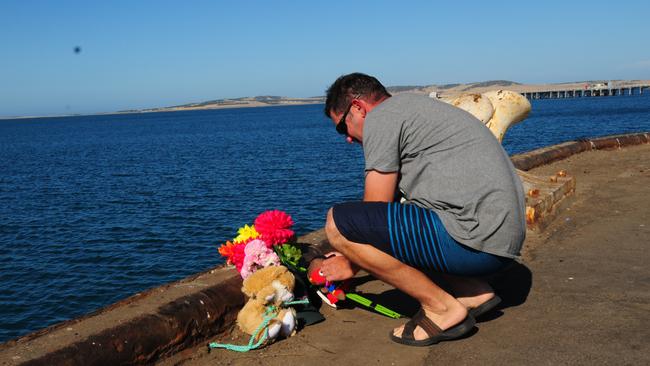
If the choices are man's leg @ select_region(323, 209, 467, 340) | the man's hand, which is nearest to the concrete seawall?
the man's hand

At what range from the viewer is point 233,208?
19.3 meters

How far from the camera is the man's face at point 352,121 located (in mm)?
3588

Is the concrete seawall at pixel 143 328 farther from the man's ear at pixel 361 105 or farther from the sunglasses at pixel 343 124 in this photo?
the man's ear at pixel 361 105

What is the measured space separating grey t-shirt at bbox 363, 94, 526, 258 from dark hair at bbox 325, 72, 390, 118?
155 millimetres

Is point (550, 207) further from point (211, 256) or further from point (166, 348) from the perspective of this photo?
point (211, 256)

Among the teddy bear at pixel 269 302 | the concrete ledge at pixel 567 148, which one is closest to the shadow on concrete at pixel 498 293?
the teddy bear at pixel 269 302

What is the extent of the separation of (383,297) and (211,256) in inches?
360

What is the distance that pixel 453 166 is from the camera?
337 cm

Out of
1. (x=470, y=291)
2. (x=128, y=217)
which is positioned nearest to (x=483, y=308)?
(x=470, y=291)

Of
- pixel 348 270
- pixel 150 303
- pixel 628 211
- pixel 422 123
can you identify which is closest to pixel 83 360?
pixel 150 303

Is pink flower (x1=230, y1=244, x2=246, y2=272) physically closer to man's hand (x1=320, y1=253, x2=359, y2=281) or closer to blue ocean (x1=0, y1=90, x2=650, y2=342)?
man's hand (x1=320, y1=253, x2=359, y2=281)

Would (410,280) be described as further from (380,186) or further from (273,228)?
(273,228)

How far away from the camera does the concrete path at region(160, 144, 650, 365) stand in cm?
339

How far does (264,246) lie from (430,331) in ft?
4.38
